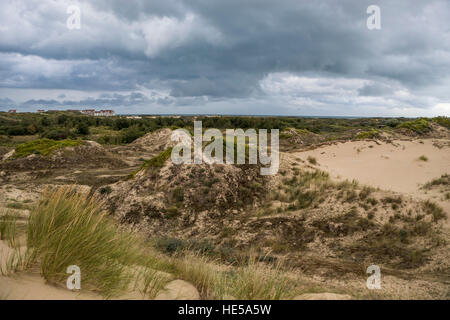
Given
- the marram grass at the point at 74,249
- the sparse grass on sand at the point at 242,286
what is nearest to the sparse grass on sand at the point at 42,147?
the marram grass at the point at 74,249

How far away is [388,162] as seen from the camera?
2284cm

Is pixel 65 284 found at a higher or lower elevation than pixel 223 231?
higher

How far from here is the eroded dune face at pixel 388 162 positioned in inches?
691

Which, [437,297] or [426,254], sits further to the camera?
[426,254]

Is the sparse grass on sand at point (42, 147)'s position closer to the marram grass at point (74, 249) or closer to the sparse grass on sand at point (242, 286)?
the marram grass at point (74, 249)

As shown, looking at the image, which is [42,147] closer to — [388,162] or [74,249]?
[74,249]

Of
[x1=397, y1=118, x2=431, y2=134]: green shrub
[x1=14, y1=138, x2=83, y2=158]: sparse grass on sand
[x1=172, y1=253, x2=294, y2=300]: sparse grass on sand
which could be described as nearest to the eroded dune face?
[x1=397, y1=118, x2=431, y2=134]: green shrub

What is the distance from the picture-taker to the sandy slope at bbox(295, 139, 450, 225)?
17234 millimetres

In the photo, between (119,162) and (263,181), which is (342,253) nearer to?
(263,181)

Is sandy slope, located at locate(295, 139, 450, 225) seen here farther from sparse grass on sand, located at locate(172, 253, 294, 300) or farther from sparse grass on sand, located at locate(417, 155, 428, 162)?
sparse grass on sand, located at locate(172, 253, 294, 300)

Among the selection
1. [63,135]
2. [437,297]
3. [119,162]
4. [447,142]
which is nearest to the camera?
[437,297]

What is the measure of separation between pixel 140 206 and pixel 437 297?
10.6 metres

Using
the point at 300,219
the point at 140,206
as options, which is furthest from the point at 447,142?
the point at 140,206

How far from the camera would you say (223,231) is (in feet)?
34.0
